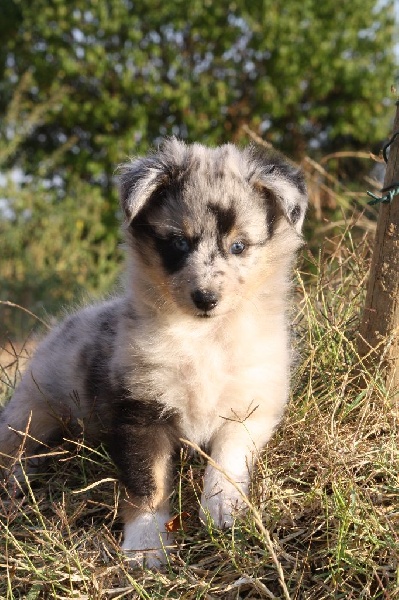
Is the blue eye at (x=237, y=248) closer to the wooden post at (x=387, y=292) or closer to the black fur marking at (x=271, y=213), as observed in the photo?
the black fur marking at (x=271, y=213)

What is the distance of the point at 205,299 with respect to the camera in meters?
3.09

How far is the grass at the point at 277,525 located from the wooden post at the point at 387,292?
0.33 feet

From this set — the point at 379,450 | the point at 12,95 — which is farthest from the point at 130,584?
the point at 12,95

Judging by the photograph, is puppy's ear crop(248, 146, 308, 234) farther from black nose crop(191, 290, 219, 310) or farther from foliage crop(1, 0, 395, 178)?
foliage crop(1, 0, 395, 178)

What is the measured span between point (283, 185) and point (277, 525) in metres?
1.47

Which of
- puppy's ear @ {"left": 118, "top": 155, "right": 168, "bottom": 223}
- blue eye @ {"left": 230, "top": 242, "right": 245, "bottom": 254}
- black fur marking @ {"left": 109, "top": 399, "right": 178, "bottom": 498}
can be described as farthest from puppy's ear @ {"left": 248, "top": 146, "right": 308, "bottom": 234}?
black fur marking @ {"left": 109, "top": 399, "right": 178, "bottom": 498}

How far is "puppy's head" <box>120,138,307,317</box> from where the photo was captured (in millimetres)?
3195

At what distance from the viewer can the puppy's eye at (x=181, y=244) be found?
129 inches

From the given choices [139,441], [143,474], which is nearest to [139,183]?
[139,441]

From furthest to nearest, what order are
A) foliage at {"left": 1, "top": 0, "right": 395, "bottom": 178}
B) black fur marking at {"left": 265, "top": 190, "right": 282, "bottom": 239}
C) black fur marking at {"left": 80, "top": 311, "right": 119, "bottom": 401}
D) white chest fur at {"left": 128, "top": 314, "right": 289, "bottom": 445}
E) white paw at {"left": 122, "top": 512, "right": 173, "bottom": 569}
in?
1. foliage at {"left": 1, "top": 0, "right": 395, "bottom": 178}
2. black fur marking at {"left": 80, "top": 311, "right": 119, "bottom": 401}
3. black fur marking at {"left": 265, "top": 190, "right": 282, "bottom": 239}
4. white chest fur at {"left": 128, "top": 314, "right": 289, "bottom": 445}
5. white paw at {"left": 122, "top": 512, "right": 173, "bottom": 569}

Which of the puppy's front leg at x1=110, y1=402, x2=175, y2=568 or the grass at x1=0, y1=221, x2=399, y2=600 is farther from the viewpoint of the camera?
the puppy's front leg at x1=110, y1=402, x2=175, y2=568

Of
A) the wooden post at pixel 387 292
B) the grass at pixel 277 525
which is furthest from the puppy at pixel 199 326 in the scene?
the wooden post at pixel 387 292

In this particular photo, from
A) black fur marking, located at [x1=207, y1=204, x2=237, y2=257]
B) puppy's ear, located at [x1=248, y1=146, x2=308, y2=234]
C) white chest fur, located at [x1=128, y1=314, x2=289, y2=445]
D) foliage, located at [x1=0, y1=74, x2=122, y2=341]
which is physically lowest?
foliage, located at [x1=0, y1=74, x2=122, y2=341]

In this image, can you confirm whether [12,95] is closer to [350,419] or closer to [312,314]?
[312,314]
